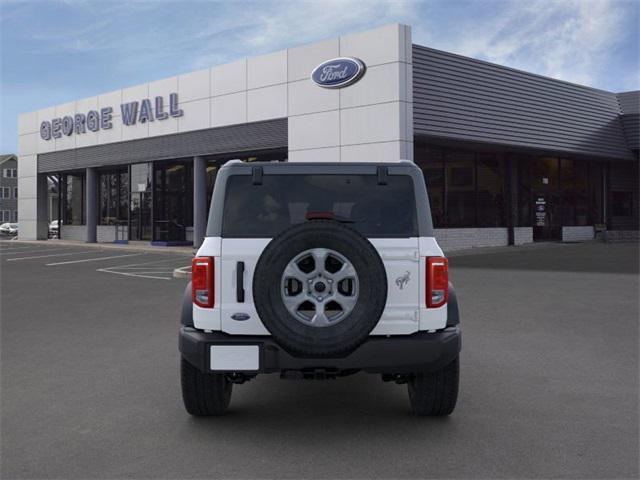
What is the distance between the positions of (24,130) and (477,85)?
26365 millimetres

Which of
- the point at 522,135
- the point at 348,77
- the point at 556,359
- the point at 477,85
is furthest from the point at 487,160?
the point at 556,359

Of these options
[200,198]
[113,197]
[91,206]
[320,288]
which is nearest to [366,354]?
[320,288]

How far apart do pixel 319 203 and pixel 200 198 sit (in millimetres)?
23433

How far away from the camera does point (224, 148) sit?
25547mm

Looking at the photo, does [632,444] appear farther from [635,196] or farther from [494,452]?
[635,196]

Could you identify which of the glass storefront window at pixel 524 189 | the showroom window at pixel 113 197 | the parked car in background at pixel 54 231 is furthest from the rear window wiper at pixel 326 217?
the parked car in background at pixel 54 231

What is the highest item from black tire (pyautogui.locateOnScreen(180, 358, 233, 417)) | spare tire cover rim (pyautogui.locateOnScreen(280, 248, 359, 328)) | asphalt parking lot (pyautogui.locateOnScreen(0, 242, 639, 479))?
spare tire cover rim (pyautogui.locateOnScreen(280, 248, 359, 328))

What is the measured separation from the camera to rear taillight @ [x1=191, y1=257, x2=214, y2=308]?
409 cm

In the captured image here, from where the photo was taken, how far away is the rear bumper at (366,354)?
393 cm

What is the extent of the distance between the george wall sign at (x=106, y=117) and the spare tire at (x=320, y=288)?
24682 mm

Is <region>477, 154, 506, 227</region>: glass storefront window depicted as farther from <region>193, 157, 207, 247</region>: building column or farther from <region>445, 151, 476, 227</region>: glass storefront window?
<region>193, 157, 207, 247</region>: building column

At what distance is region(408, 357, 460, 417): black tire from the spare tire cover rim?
93cm

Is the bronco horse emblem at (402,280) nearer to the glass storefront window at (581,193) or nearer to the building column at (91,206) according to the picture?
the glass storefront window at (581,193)

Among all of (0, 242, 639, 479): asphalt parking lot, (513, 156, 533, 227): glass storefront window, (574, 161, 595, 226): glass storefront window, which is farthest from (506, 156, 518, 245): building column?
(0, 242, 639, 479): asphalt parking lot
